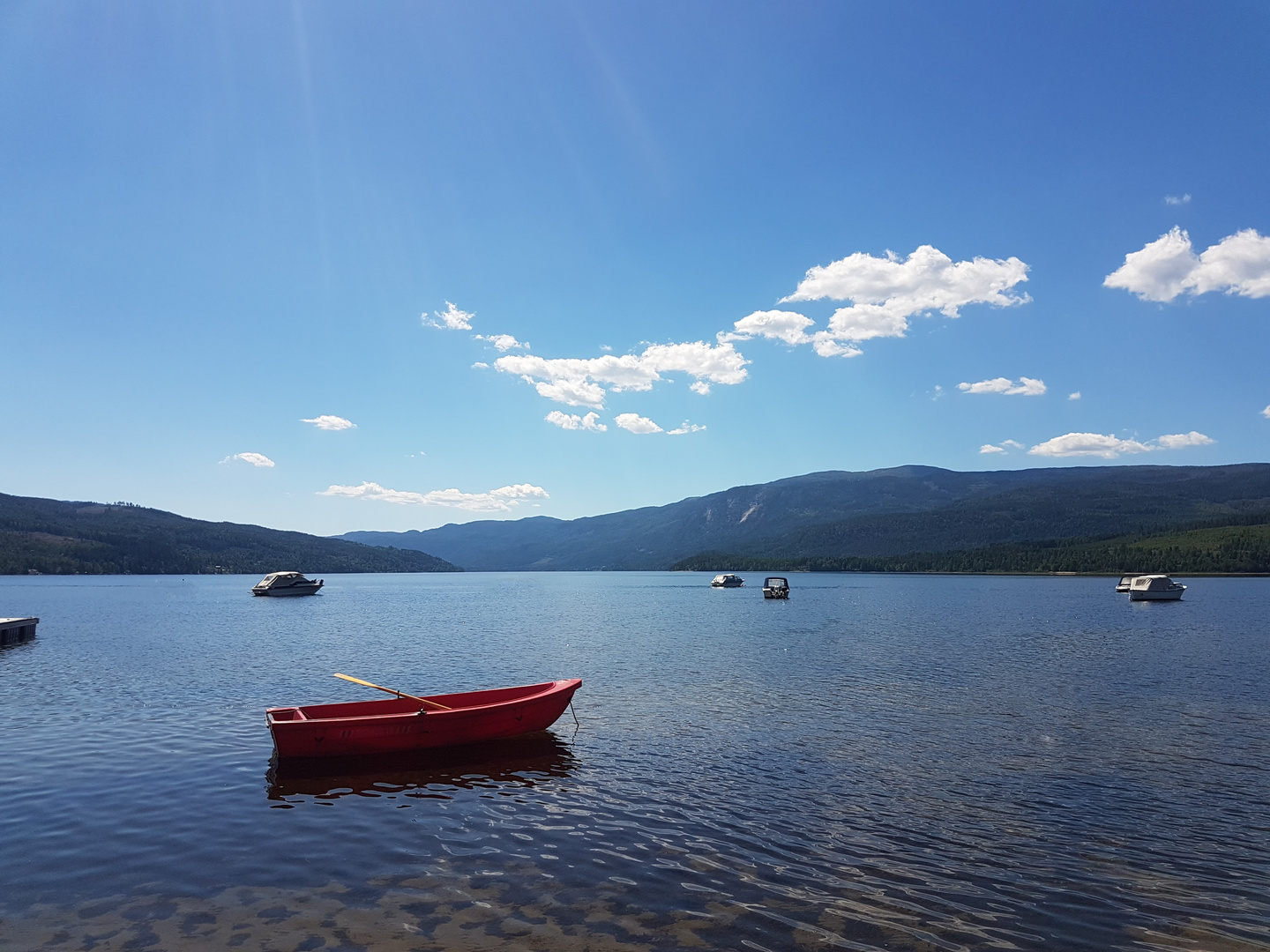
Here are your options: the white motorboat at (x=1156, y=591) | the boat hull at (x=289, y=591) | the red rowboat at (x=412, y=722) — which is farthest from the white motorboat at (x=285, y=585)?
the white motorboat at (x=1156, y=591)

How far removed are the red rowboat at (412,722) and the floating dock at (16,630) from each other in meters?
51.5

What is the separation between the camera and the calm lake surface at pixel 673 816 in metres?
13.4

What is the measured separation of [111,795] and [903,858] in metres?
21.4

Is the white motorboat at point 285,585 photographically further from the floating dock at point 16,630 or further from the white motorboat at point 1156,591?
the white motorboat at point 1156,591

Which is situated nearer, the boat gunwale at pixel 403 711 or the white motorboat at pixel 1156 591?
the boat gunwale at pixel 403 711

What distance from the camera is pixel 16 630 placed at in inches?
2454

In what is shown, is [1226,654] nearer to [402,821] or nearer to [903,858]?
[903,858]

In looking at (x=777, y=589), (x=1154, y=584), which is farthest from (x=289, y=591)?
(x=1154, y=584)

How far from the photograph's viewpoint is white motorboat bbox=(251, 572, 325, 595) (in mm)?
150250

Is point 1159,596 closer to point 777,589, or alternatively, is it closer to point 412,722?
point 777,589

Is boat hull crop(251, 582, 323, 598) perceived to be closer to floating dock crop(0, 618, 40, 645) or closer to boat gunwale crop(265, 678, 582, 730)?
floating dock crop(0, 618, 40, 645)

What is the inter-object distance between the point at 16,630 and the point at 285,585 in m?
94.0

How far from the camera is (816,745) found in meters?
26.5

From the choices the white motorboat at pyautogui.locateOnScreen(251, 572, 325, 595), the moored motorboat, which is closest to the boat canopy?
the moored motorboat
